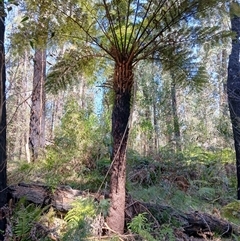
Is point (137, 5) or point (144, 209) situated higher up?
point (137, 5)

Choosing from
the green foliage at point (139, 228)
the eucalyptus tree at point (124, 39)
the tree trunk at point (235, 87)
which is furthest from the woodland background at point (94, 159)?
the tree trunk at point (235, 87)

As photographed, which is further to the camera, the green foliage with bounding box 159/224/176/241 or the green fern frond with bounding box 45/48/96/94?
the green fern frond with bounding box 45/48/96/94

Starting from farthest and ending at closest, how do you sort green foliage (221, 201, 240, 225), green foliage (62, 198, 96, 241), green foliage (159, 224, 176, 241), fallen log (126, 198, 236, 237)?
green foliage (221, 201, 240, 225)
fallen log (126, 198, 236, 237)
green foliage (159, 224, 176, 241)
green foliage (62, 198, 96, 241)

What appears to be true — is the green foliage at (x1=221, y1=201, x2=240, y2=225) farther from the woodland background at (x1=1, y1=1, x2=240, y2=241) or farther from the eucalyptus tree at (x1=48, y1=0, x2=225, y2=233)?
the eucalyptus tree at (x1=48, y1=0, x2=225, y2=233)

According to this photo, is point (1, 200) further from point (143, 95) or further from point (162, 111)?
point (162, 111)

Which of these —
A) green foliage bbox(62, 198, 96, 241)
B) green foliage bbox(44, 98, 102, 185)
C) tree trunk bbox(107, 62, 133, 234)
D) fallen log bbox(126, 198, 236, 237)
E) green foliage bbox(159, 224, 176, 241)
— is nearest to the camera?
green foliage bbox(62, 198, 96, 241)

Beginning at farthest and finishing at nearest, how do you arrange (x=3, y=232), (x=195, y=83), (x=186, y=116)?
(x=186, y=116), (x=195, y=83), (x=3, y=232)

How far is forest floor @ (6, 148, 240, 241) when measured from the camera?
259cm

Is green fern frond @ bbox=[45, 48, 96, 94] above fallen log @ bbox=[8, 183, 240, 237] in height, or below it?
above

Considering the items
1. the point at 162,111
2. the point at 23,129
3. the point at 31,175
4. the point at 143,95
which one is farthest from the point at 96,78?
the point at 23,129

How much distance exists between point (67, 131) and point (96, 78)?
4.47 feet

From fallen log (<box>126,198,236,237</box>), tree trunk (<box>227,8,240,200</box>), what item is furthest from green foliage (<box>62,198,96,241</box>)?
tree trunk (<box>227,8,240,200</box>)

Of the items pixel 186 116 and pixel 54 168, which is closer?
pixel 54 168

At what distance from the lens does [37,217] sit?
2.67 m
